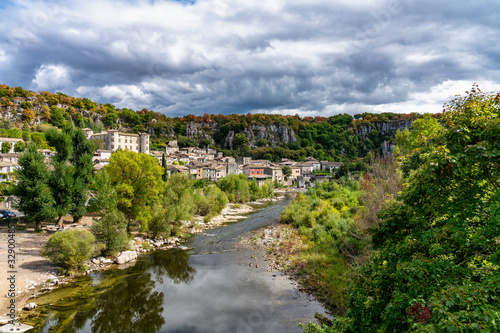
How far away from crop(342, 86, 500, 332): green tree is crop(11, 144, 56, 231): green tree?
2444 cm

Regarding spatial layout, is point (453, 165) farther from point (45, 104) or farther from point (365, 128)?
point (365, 128)

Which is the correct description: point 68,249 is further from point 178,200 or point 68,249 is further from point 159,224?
point 178,200

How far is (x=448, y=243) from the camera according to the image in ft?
16.2

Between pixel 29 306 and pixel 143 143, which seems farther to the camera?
pixel 143 143

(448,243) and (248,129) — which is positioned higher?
(248,129)

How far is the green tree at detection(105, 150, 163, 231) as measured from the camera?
24.4m

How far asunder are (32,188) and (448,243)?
2647 cm

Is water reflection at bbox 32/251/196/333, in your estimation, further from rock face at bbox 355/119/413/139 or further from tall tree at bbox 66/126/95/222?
rock face at bbox 355/119/413/139

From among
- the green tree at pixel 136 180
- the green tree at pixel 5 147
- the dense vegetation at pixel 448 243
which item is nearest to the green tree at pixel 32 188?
the green tree at pixel 136 180

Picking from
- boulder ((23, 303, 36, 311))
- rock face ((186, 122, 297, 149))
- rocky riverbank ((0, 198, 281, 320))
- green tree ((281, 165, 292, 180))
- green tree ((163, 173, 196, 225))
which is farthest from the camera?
rock face ((186, 122, 297, 149))

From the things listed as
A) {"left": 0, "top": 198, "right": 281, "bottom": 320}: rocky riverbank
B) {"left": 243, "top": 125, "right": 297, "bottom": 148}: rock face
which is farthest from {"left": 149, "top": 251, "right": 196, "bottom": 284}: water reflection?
{"left": 243, "top": 125, "right": 297, "bottom": 148}: rock face

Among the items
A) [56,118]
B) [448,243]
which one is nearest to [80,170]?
[448,243]

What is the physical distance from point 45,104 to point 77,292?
9278cm

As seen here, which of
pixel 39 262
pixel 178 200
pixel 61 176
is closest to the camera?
pixel 39 262
